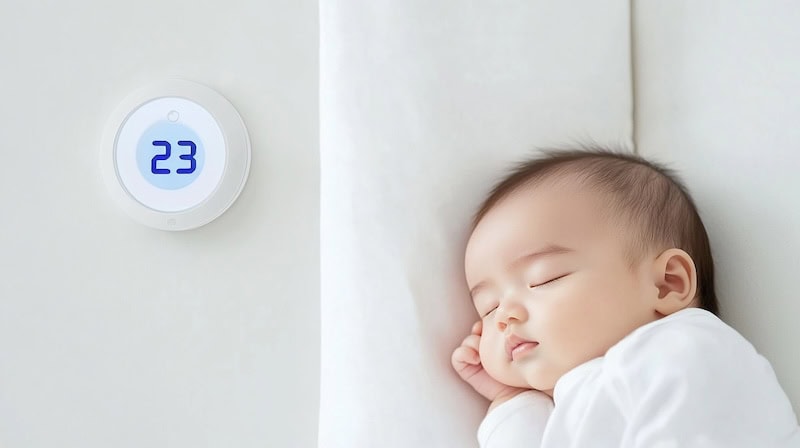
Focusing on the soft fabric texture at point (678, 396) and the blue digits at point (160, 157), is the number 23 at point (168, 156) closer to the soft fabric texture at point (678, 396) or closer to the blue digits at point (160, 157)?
the blue digits at point (160, 157)

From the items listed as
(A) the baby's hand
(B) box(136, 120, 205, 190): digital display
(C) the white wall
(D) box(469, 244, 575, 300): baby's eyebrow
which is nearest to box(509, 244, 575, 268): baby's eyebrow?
(D) box(469, 244, 575, 300): baby's eyebrow

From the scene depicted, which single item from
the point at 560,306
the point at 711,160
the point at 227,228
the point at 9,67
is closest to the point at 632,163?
the point at 711,160

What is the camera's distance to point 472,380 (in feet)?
3.11

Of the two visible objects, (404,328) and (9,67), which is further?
(9,67)

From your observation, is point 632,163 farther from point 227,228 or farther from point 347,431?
point 227,228

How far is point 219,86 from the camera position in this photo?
3.88ft

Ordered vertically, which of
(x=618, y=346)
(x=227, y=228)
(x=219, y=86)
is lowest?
(x=618, y=346)

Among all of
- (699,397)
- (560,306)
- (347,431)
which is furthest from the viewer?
(347,431)

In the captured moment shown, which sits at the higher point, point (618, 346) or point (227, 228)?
point (227, 228)

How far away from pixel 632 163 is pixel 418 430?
1.26 ft

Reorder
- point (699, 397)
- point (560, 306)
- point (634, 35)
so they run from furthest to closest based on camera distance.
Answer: point (634, 35) < point (560, 306) < point (699, 397)

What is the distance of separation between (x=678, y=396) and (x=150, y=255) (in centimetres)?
74

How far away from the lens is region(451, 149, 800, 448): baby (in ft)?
2.38

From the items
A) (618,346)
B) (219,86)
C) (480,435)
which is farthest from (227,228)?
(618,346)
